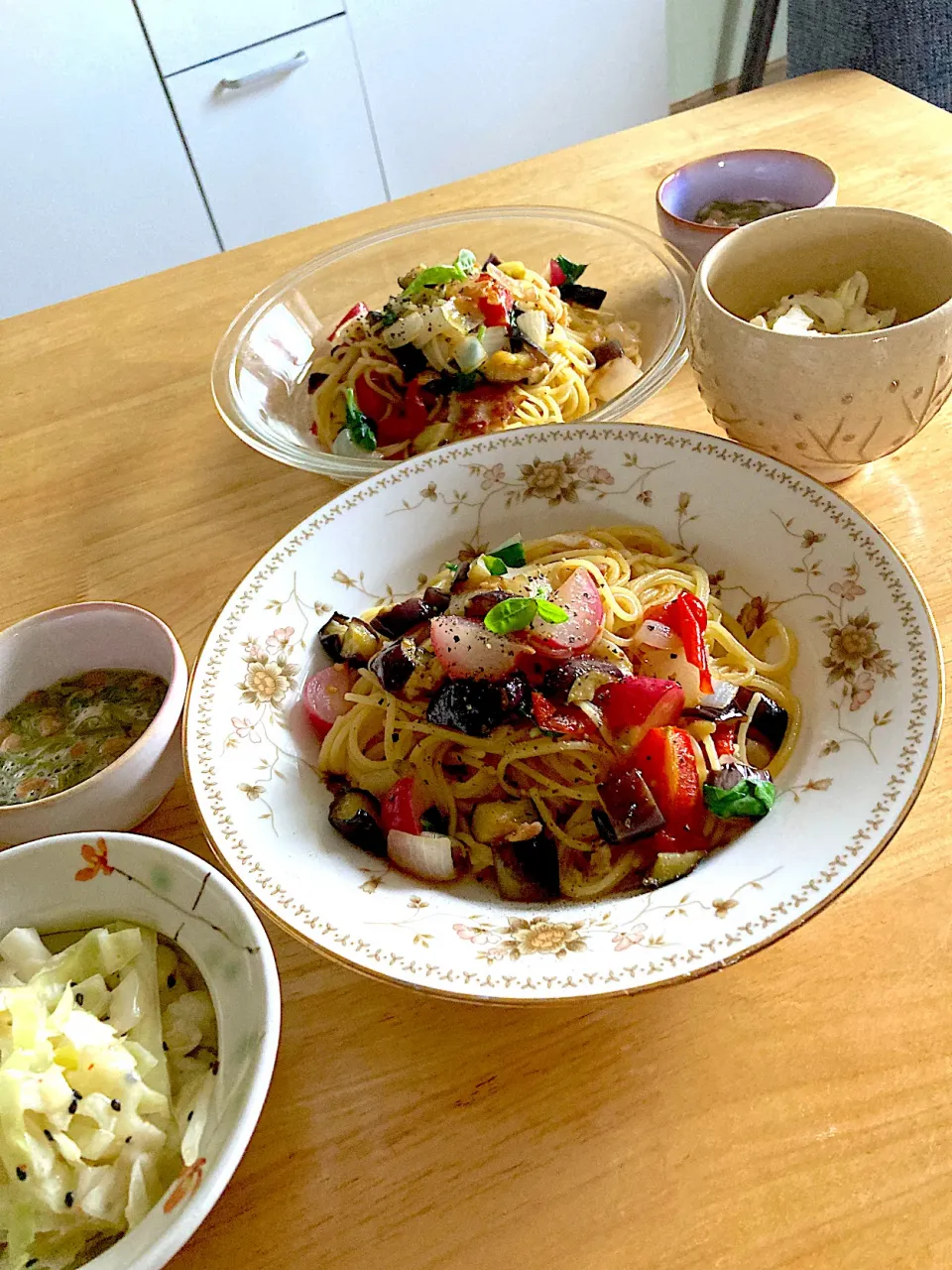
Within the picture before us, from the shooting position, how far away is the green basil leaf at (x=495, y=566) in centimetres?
127

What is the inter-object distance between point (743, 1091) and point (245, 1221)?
1.48ft

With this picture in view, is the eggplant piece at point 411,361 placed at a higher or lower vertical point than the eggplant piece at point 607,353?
higher

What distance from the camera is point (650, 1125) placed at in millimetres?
888

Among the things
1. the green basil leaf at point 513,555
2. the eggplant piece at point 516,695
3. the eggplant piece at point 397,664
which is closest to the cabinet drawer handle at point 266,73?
the green basil leaf at point 513,555

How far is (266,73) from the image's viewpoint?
376 cm

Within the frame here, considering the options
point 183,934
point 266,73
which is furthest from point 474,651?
point 266,73

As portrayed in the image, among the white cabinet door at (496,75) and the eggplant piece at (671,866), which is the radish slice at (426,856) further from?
the white cabinet door at (496,75)

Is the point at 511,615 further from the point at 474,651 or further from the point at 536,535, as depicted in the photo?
the point at 536,535

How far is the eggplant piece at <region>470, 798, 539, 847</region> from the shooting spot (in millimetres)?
1112

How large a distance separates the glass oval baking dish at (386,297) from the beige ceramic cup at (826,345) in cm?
16

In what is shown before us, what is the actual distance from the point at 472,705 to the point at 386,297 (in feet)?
3.69

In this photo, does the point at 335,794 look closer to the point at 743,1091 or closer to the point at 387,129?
the point at 743,1091

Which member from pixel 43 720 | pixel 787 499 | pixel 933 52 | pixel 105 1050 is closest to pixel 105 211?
pixel 933 52

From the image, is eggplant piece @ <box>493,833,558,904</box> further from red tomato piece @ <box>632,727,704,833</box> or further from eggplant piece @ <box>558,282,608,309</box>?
eggplant piece @ <box>558,282,608,309</box>
